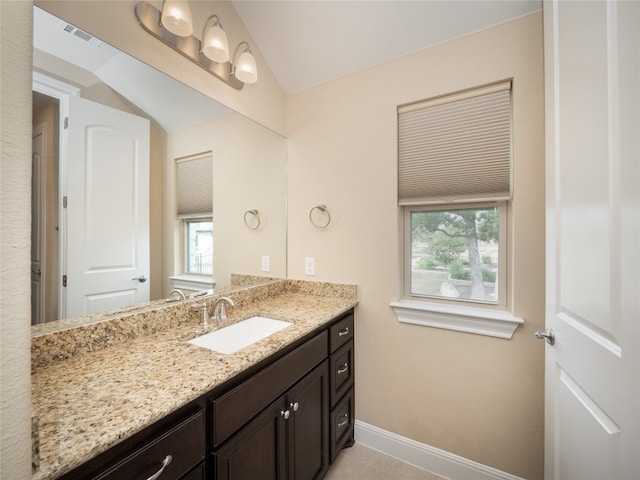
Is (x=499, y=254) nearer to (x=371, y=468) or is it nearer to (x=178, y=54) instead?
(x=371, y=468)

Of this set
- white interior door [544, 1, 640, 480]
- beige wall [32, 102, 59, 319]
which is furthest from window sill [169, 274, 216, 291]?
white interior door [544, 1, 640, 480]

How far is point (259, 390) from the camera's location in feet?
3.16

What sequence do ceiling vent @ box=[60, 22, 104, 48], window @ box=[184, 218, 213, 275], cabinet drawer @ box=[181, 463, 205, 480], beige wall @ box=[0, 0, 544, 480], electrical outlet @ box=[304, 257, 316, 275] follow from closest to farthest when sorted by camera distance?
cabinet drawer @ box=[181, 463, 205, 480] < ceiling vent @ box=[60, 22, 104, 48] < beige wall @ box=[0, 0, 544, 480] < window @ box=[184, 218, 213, 275] < electrical outlet @ box=[304, 257, 316, 275]

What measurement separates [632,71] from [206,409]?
4.62 ft

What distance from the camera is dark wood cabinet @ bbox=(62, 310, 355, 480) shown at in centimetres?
65

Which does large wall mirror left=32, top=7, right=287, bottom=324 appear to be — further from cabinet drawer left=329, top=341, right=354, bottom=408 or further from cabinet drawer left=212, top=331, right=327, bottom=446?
cabinet drawer left=329, top=341, right=354, bottom=408

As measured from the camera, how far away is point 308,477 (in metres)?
1.25

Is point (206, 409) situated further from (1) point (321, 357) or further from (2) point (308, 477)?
(2) point (308, 477)

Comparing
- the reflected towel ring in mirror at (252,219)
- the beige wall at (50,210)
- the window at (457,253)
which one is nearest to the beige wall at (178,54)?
the beige wall at (50,210)

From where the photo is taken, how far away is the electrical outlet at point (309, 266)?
1.91m

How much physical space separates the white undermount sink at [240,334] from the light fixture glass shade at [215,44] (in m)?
1.39

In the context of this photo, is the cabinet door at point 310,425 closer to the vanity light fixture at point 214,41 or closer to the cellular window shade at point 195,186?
the cellular window shade at point 195,186

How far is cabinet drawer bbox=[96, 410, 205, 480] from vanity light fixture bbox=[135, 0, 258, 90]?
1.54 metres

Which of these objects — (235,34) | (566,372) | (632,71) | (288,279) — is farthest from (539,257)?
(235,34)
